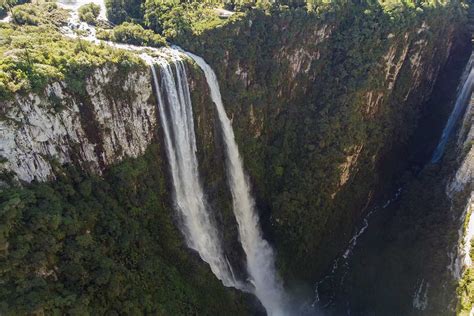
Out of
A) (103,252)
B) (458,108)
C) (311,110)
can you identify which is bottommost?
(103,252)

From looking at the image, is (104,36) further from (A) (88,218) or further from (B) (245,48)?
(A) (88,218)

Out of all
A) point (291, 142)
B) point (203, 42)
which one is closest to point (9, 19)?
point (203, 42)

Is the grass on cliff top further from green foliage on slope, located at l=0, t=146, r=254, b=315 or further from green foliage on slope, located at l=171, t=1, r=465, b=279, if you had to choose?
green foliage on slope, located at l=171, t=1, r=465, b=279

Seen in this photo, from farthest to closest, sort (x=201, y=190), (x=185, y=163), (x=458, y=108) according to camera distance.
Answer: (x=458, y=108)
(x=201, y=190)
(x=185, y=163)

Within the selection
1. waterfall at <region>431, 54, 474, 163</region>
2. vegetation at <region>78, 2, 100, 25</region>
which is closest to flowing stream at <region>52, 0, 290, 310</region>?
vegetation at <region>78, 2, 100, 25</region>

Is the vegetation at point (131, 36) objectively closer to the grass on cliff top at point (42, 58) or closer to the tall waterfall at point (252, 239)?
the grass on cliff top at point (42, 58)

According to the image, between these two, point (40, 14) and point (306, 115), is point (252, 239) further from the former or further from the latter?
point (40, 14)

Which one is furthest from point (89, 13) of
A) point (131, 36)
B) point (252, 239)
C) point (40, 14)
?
point (252, 239)
